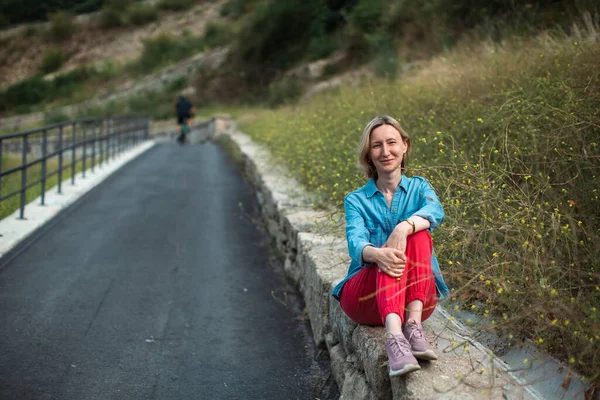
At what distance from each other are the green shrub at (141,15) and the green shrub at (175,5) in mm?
1908

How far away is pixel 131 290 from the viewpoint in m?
6.23

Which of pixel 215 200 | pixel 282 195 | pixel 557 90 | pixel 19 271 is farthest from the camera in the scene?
pixel 215 200

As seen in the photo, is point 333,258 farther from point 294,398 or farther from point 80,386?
point 80,386

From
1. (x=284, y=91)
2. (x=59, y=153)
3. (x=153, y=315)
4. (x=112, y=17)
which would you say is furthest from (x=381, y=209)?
(x=112, y=17)

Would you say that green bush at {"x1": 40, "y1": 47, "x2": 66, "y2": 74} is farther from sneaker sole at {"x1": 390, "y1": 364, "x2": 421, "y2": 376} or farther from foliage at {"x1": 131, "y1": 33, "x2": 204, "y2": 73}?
sneaker sole at {"x1": 390, "y1": 364, "x2": 421, "y2": 376}

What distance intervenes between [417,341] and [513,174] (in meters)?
2.09

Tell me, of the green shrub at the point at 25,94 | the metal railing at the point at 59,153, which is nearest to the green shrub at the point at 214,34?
the green shrub at the point at 25,94

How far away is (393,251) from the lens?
3.41m

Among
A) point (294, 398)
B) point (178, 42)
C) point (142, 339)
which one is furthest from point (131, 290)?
point (178, 42)

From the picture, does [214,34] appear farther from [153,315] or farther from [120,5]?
[153,315]

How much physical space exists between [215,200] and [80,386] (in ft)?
23.0

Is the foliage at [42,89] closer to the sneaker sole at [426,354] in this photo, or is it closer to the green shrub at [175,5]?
the green shrub at [175,5]

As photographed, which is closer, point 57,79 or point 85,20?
point 57,79

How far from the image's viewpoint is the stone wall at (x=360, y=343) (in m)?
3.09
